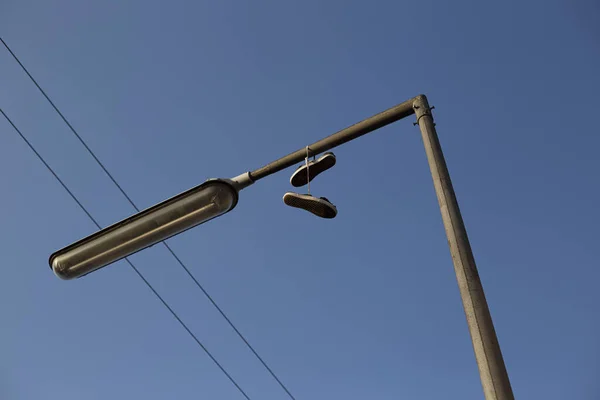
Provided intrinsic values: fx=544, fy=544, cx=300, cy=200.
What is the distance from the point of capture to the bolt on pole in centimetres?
226

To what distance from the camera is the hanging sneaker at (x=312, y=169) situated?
3.56 m

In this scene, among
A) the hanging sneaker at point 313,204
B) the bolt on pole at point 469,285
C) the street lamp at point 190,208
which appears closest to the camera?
the bolt on pole at point 469,285

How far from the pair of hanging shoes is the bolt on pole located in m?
0.68

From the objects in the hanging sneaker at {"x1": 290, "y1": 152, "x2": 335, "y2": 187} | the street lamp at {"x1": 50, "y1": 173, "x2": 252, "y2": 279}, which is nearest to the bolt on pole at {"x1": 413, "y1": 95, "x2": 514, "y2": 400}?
the hanging sneaker at {"x1": 290, "y1": 152, "x2": 335, "y2": 187}

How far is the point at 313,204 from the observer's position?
11.5 ft

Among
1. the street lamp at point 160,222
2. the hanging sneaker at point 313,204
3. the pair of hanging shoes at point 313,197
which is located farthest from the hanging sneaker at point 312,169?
the street lamp at point 160,222

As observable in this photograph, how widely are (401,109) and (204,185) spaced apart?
4.46ft

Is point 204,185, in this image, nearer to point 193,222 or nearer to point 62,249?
Result: point 193,222

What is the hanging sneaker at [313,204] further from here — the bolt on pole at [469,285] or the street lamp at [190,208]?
the bolt on pole at [469,285]

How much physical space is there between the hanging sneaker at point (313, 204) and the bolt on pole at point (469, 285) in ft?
2.40

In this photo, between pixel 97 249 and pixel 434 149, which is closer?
pixel 434 149

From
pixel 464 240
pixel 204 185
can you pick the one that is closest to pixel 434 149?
pixel 464 240

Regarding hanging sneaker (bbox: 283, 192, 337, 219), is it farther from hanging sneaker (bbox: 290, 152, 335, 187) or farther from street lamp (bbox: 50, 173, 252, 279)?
street lamp (bbox: 50, 173, 252, 279)

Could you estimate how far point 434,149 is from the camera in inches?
123
